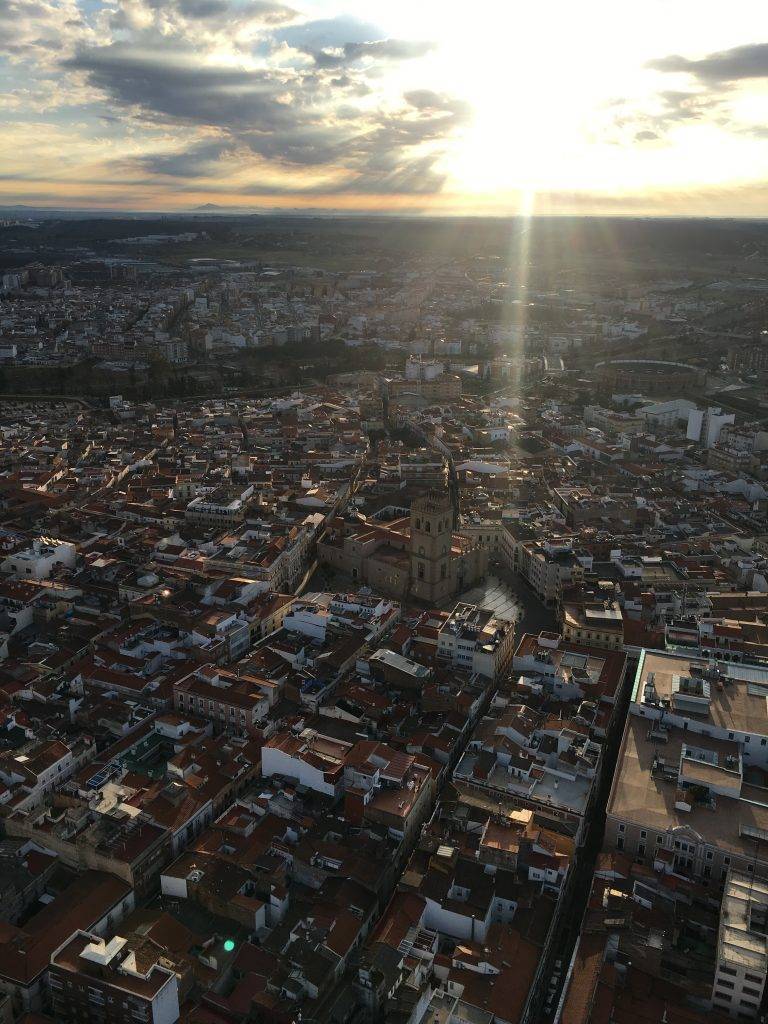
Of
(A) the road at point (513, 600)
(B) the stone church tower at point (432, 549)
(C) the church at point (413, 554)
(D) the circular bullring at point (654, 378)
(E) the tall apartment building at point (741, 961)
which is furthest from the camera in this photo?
(D) the circular bullring at point (654, 378)

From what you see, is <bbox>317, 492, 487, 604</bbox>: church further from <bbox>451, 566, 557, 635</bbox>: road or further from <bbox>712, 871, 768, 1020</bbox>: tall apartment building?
<bbox>712, 871, 768, 1020</bbox>: tall apartment building

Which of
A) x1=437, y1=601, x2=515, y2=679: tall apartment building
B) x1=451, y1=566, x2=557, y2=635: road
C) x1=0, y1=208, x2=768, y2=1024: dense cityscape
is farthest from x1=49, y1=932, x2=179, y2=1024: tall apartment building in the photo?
x1=451, y1=566, x2=557, y2=635: road

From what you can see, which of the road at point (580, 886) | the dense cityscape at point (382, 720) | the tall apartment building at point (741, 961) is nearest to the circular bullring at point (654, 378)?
the dense cityscape at point (382, 720)

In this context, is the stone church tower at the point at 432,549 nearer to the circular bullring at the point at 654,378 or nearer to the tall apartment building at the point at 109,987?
the tall apartment building at the point at 109,987

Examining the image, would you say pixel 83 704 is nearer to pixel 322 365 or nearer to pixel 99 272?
pixel 322 365

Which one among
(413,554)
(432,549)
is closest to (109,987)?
(432,549)

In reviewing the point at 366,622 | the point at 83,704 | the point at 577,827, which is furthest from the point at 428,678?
the point at 83,704
